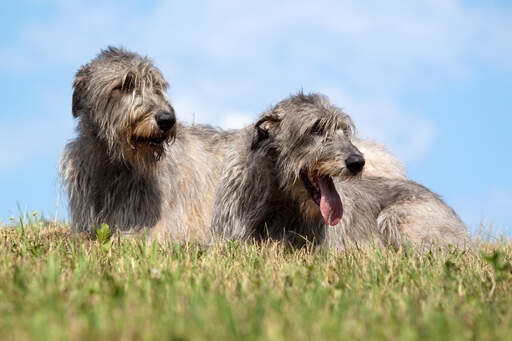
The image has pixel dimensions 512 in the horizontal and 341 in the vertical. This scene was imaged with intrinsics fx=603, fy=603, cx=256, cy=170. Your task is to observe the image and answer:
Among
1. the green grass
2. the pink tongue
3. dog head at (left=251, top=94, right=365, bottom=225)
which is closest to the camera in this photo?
the green grass

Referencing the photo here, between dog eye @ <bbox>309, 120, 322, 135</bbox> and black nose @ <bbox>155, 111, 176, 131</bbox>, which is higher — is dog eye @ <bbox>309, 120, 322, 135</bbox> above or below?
below

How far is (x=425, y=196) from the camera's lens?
348 inches

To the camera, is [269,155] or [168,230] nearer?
[269,155]

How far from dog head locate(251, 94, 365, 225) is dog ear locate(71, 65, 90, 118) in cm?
253

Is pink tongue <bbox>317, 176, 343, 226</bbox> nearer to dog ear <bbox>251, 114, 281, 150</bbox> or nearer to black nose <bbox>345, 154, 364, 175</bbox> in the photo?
black nose <bbox>345, 154, 364, 175</bbox>

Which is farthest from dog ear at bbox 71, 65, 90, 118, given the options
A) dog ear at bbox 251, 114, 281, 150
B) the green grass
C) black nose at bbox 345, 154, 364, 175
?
black nose at bbox 345, 154, 364, 175

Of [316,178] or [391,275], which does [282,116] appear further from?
[391,275]

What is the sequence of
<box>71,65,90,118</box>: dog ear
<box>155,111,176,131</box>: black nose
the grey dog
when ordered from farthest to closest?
<box>71,65,90,118</box>: dog ear → the grey dog → <box>155,111,176,131</box>: black nose

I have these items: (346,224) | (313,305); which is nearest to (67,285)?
(313,305)

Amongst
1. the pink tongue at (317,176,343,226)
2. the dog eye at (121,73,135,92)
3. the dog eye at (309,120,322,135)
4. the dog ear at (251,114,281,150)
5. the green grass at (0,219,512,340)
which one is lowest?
the green grass at (0,219,512,340)

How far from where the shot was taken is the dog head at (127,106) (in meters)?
7.41

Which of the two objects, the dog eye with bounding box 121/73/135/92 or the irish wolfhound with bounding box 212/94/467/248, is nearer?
Result: the irish wolfhound with bounding box 212/94/467/248

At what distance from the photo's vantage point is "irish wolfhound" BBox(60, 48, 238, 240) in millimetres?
7504

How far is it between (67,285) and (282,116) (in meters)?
3.53
